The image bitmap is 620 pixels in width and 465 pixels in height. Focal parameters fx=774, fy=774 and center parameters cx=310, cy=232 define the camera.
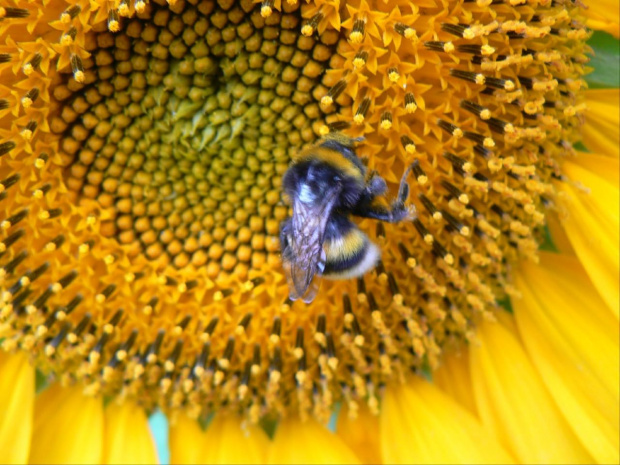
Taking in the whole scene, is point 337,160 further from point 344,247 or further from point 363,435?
point 363,435

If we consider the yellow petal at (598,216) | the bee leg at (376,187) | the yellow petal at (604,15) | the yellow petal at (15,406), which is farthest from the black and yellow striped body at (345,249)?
the yellow petal at (15,406)

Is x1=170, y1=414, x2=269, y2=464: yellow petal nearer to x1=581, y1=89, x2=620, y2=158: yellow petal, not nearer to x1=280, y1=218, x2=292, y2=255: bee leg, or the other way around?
x1=280, y1=218, x2=292, y2=255: bee leg

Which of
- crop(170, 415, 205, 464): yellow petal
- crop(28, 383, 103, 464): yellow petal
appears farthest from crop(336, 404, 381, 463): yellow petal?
crop(28, 383, 103, 464): yellow petal

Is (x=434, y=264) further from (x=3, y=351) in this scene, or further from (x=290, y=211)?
(x=3, y=351)

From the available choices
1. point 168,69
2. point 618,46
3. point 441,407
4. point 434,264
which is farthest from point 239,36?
point 441,407

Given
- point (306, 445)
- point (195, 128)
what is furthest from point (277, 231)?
point (306, 445)

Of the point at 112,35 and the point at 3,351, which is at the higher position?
the point at 112,35

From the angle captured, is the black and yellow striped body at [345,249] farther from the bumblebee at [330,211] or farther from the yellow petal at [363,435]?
the yellow petal at [363,435]
